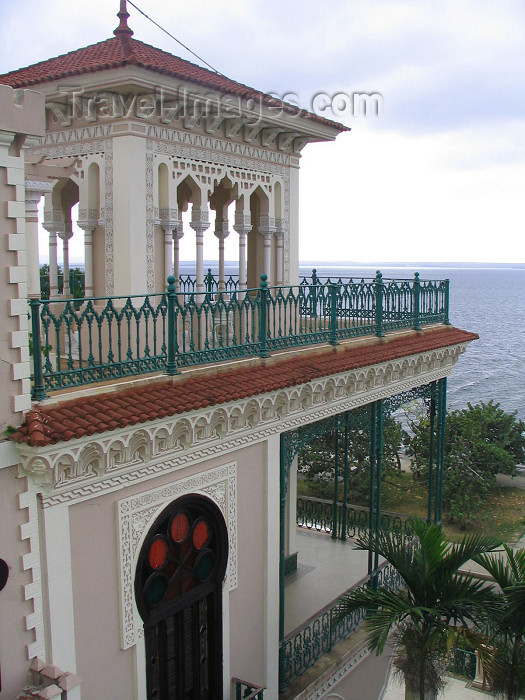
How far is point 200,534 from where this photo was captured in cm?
746

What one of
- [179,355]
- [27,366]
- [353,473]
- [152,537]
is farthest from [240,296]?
[353,473]

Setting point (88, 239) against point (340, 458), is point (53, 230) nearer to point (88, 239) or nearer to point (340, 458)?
point (88, 239)

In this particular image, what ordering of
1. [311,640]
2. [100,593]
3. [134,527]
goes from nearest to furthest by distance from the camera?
[100,593], [134,527], [311,640]

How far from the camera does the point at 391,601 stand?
7.35 metres

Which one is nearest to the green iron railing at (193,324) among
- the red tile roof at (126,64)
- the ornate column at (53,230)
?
the ornate column at (53,230)

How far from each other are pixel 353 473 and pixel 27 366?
69.0 feet

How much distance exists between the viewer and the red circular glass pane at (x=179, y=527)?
712cm

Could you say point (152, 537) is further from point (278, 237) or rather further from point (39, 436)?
point (278, 237)

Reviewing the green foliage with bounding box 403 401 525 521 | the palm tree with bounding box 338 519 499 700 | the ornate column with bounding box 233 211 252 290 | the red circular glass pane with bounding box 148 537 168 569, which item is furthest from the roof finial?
the green foliage with bounding box 403 401 525 521

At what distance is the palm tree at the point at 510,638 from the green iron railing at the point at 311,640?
1984mm

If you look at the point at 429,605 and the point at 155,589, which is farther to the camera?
the point at 429,605

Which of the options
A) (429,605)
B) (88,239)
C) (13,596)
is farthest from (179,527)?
(88,239)

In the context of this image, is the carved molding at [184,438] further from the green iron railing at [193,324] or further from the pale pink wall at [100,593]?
the green iron railing at [193,324]

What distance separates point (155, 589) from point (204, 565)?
30.5 inches
